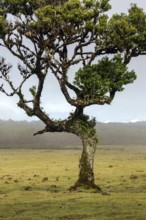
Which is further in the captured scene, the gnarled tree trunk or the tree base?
the gnarled tree trunk

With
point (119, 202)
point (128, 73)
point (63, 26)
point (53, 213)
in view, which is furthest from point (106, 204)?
point (63, 26)

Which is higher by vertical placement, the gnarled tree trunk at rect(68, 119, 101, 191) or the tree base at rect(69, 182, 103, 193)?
Answer: the gnarled tree trunk at rect(68, 119, 101, 191)

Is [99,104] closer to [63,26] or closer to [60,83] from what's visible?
[60,83]

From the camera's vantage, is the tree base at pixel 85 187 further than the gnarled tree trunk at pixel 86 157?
No

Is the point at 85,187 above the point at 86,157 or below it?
below

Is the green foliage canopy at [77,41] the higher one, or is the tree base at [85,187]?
the green foliage canopy at [77,41]

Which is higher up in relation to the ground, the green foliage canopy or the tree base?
the green foliage canopy

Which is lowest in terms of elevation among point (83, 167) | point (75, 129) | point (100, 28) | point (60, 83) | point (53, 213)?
point (53, 213)

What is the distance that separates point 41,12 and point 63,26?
2.22 m

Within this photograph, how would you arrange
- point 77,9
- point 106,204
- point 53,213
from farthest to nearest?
point 77,9 → point 106,204 → point 53,213

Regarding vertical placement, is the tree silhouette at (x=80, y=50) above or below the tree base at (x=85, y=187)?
above

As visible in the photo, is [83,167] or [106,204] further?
[83,167]

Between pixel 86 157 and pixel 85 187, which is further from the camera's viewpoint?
pixel 86 157

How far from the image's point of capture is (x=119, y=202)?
115ft
